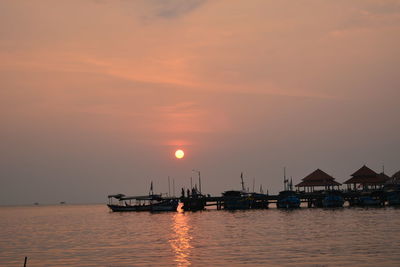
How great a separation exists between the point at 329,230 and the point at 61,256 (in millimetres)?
32573

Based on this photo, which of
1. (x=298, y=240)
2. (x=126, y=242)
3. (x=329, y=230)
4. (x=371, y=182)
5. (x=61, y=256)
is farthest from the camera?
(x=371, y=182)

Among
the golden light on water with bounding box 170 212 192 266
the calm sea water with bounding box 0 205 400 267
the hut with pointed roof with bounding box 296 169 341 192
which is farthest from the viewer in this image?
the hut with pointed roof with bounding box 296 169 341 192

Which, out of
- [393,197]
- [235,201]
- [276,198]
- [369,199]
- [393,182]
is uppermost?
[393,182]

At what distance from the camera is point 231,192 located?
134 meters

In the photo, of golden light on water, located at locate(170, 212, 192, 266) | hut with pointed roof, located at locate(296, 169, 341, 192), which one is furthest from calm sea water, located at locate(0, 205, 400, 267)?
hut with pointed roof, located at locate(296, 169, 341, 192)

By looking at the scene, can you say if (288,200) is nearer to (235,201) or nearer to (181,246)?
(235,201)

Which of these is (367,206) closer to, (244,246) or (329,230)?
(329,230)

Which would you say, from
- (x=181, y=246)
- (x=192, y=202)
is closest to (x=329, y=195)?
(x=192, y=202)

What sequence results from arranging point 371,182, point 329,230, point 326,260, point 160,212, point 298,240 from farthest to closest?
point 160,212, point 371,182, point 329,230, point 298,240, point 326,260

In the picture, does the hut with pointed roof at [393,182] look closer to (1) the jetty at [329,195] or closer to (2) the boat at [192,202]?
(1) the jetty at [329,195]

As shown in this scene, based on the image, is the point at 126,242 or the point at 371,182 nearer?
the point at 126,242

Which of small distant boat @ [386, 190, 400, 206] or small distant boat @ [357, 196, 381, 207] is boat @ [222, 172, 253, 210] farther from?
small distant boat @ [386, 190, 400, 206]

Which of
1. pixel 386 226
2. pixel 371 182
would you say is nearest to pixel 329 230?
pixel 386 226

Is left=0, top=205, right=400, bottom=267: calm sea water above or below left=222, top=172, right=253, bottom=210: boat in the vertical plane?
below
